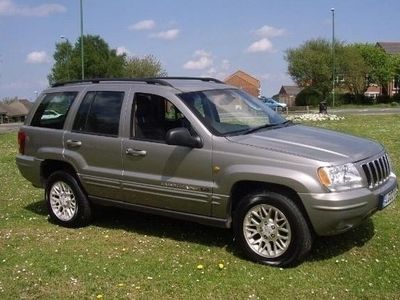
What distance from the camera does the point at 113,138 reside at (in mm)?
6582

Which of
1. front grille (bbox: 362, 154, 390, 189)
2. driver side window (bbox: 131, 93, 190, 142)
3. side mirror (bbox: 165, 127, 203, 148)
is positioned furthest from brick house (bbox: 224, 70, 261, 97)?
side mirror (bbox: 165, 127, 203, 148)

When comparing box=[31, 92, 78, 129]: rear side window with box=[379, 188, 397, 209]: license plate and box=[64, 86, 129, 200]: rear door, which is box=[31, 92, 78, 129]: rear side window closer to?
box=[64, 86, 129, 200]: rear door

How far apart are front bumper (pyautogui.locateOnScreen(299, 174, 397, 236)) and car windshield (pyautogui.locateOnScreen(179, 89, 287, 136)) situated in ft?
4.00

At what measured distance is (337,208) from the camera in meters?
5.11

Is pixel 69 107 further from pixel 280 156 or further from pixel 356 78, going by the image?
pixel 356 78

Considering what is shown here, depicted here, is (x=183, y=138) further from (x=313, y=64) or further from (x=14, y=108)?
(x=14, y=108)

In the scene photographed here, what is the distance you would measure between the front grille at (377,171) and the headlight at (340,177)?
173 mm

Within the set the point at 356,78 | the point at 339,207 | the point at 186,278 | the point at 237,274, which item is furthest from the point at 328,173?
the point at 356,78

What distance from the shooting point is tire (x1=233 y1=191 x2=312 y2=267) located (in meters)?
5.32

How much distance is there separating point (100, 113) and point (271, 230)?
2634mm

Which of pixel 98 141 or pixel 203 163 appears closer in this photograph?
pixel 203 163

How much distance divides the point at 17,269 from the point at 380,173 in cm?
377

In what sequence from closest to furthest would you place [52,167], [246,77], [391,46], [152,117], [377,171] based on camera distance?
1. [377,171]
2. [152,117]
3. [52,167]
4. [391,46]
5. [246,77]

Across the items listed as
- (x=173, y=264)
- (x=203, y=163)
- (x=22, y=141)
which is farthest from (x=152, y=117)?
(x=22, y=141)
